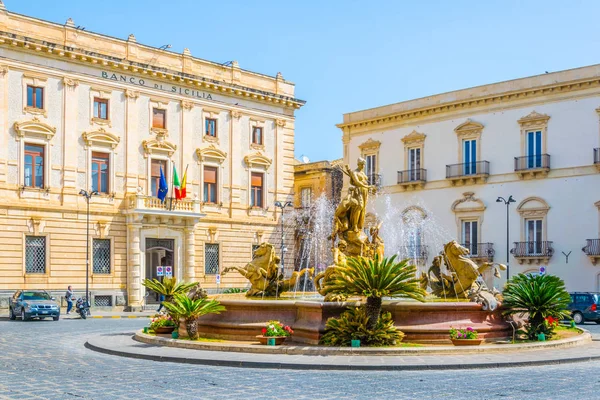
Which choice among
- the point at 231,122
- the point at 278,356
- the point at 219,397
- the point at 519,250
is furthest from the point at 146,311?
the point at 219,397

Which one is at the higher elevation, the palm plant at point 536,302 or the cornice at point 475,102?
the cornice at point 475,102

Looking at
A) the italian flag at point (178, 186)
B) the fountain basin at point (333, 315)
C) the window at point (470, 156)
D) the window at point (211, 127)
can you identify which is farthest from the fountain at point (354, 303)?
the window at point (470, 156)

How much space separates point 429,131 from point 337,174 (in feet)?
33.2

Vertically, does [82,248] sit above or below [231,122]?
below

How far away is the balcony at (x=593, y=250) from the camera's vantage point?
40469 millimetres

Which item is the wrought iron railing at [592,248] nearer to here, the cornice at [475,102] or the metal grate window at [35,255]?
the cornice at [475,102]

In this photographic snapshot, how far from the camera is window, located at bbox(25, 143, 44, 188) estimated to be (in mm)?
36250

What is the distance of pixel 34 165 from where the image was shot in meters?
36.5

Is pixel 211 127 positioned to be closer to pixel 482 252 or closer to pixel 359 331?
pixel 482 252

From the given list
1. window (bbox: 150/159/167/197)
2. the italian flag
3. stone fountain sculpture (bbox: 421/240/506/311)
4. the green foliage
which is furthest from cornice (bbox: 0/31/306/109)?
the green foliage

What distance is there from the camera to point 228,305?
18.5 meters

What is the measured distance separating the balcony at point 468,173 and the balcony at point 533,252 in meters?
4.58

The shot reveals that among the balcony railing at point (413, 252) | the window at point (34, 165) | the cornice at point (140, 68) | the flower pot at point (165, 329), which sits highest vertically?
the cornice at point (140, 68)

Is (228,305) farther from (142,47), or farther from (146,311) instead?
(142,47)
